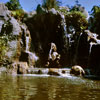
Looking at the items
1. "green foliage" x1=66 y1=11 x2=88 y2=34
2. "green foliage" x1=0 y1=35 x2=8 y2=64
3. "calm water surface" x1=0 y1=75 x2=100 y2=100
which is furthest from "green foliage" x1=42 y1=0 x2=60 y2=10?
"calm water surface" x1=0 y1=75 x2=100 y2=100

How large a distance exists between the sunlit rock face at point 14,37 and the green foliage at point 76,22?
279 inches

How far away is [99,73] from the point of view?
22.4 metres

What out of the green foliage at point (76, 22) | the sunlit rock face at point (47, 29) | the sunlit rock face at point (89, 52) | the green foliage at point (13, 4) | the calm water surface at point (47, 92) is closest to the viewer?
the calm water surface at point (47, 92)

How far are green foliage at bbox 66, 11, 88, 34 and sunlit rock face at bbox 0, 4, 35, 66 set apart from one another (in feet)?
23.2

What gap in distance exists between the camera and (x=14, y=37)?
2558 cm

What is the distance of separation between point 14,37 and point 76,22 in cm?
1109

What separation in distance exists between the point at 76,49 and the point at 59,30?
3491mm

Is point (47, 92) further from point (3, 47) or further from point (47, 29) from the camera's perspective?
point (47, 29)

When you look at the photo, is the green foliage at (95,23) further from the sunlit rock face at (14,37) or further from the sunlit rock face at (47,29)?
the sunlit rock face at (14,37)

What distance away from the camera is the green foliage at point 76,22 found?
32019mm

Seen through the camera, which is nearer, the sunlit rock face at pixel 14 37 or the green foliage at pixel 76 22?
the sunlit rock face at pixel 14 37

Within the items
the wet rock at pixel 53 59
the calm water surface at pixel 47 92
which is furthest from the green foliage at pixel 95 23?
the calm water surface at pixel 47 92

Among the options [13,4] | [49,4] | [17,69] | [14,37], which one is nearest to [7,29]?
[14,37]

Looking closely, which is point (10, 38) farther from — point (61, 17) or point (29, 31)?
point (61, 17)
